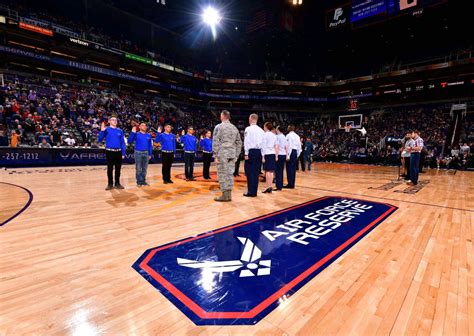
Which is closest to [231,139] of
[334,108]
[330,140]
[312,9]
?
[312,9]

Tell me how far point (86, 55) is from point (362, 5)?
24388 millimetres

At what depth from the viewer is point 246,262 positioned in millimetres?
2291

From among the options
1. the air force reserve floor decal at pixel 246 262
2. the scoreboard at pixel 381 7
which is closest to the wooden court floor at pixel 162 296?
the air force reserve floor decal at pixel 246 262

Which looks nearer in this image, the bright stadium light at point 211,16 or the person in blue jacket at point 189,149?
the person in blue jacket at point 189,149

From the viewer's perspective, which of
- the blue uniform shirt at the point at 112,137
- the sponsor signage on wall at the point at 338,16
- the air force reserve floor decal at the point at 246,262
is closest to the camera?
the air force reserve floor decal at the point at 246,262

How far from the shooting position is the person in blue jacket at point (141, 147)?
21.0 ft

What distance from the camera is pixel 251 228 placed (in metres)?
3.27

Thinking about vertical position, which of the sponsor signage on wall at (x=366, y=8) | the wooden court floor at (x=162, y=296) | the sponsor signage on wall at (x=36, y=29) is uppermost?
the sponsor signage on wall at (x=366, y=8)

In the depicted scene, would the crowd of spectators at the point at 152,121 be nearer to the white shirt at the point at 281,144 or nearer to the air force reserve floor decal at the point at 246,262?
the white shirt at the point at 281,144

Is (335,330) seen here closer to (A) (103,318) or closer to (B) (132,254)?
(A) (103,318)

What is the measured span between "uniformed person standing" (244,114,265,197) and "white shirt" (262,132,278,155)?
307 millimetres

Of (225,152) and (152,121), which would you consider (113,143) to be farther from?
(152,121)

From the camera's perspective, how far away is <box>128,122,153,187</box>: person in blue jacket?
641cm

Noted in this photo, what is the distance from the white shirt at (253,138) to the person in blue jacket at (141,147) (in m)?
3.00
